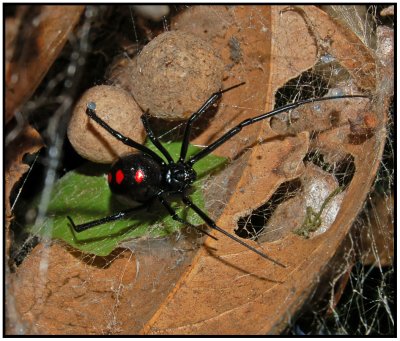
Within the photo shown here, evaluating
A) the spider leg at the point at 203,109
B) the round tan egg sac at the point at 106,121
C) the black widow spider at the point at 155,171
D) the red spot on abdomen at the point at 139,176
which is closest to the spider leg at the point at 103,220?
the black widow spider at the point at 155,171

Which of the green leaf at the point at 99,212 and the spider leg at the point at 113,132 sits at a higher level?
the spider leg at the point at 113,132

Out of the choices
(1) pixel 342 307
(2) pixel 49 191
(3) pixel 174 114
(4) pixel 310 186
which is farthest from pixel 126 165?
(1) pixel 342 307

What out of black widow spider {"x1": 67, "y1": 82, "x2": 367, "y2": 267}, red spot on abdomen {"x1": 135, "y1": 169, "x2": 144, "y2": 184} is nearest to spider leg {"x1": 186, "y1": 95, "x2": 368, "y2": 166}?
black widow spider {"x1": 67, "y1": 82, "x2": 367, "y2": 267}

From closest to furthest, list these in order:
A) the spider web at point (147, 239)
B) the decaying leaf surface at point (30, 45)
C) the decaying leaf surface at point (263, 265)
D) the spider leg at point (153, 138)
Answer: the decaying leaf surface at point (30, 45) < the decaying leaf surface at point (263, 265) < the spider web at point (147, 239) < the spider leg at point (153, 138)

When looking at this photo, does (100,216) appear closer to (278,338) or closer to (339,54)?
(278,338)

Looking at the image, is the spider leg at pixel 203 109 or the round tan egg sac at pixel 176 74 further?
the spider leg at pixel 203 109

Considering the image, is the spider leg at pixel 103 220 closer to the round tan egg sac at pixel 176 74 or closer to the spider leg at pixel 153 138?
the spider leg at pixel 153 138

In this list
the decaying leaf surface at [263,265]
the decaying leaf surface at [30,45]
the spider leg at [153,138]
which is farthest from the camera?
the spider leg at [153,138]

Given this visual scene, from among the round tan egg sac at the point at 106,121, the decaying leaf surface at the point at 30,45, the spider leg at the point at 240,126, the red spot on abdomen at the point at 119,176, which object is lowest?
the spider leg at the point at 240,126
